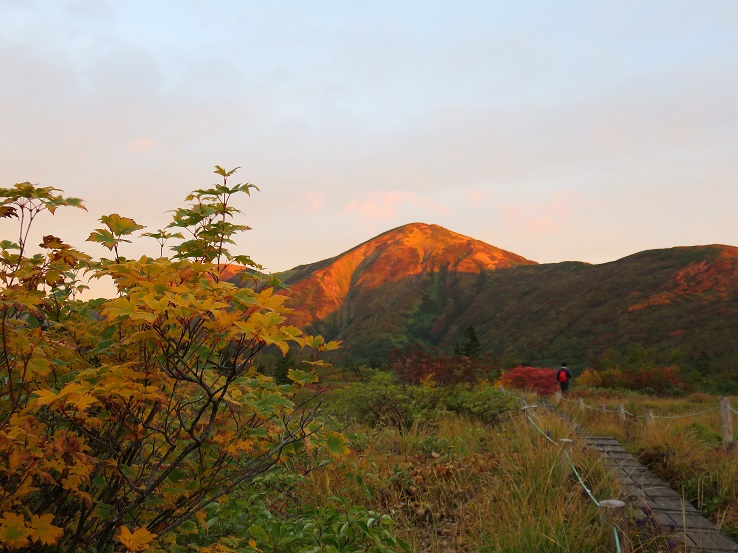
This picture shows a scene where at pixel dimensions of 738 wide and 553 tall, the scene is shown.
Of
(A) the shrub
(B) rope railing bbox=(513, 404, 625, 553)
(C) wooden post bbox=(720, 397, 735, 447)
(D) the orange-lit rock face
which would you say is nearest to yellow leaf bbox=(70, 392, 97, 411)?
(B) rope railing bbox=(513, 404, 625, 553)

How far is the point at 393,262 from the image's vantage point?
500 feet

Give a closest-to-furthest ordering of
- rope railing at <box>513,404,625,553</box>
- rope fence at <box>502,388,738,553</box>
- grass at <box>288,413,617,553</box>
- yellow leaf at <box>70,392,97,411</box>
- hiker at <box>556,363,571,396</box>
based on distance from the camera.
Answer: yellow leaf at <box>70,392,97,411</box>, rope railing at <box>513,404,625,553</box>, rope fence at <box>502,388,738,553</box>, grass at <box>288,413,617,553</box>, hiker at <box>556,363,571,396</box>

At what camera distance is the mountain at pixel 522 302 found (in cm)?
4575

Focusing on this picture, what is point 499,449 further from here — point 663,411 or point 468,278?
point 468,278

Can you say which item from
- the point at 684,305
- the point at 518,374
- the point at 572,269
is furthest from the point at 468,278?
the point at 518,374

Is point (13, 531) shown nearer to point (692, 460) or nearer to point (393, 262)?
→ point (692, 460)

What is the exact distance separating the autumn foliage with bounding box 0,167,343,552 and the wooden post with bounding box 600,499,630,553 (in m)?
2.22

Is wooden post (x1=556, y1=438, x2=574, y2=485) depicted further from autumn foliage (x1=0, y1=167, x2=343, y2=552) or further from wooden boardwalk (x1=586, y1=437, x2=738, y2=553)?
autumn foliage (x1=0, y1=167, x2=343, y2=552)

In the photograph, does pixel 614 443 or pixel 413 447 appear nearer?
pixel 413 447

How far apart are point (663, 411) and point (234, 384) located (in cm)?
1538

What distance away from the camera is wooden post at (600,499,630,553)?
3586 millimetres

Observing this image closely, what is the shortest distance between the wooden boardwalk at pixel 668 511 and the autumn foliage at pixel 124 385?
2.96 meters

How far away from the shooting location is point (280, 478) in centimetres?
480

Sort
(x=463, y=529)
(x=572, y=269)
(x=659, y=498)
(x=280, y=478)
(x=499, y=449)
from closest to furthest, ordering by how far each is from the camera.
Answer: (x=463, y=529), (x=280, y=478), (x=659, y=498), (x=499, y=449), (x=572, y=269)
